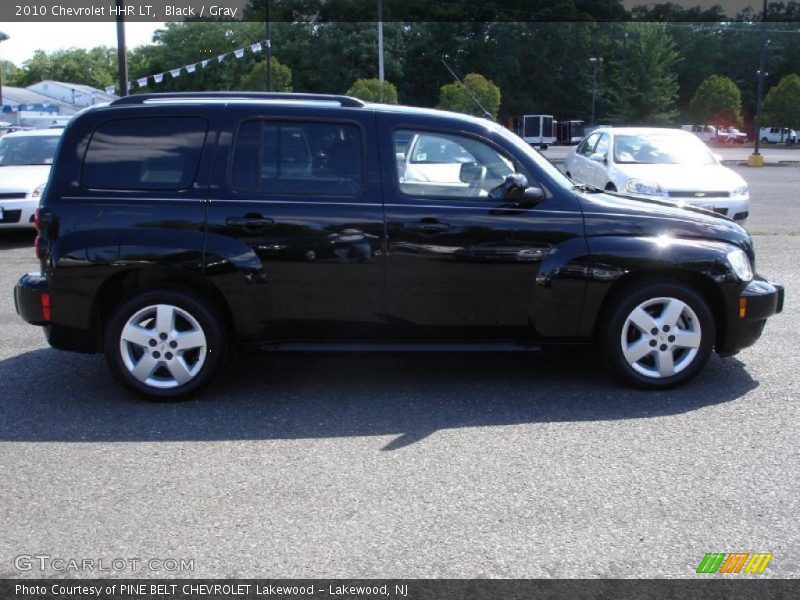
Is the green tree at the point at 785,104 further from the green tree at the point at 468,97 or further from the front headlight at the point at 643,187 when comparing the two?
the front headlight at the point at 643,187

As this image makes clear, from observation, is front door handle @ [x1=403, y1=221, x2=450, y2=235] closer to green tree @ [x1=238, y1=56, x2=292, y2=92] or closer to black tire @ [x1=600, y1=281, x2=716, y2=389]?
black tire @ [x1=600, y1=281, x2=716, y2=389]

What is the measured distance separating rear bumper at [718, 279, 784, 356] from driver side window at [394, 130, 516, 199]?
5.67 ft

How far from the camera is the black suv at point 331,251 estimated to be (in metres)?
5.55

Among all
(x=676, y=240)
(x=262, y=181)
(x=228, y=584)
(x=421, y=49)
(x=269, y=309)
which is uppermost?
(x=421, y=49)

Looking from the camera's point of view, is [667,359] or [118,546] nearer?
[118,546]

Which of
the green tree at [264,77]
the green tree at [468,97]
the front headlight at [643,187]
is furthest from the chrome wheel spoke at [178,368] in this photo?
the green tree at [468,97]

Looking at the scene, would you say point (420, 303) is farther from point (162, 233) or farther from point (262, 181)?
point (162, 233)

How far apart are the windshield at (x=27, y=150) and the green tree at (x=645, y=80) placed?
58.1 metres

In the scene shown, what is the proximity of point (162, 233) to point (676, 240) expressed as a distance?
128 inches

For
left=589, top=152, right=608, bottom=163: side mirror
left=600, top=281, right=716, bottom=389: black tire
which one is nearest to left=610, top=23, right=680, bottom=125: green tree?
left=589, top=152, right=608, bottom=163: side mirror

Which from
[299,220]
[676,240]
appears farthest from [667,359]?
[299,220]

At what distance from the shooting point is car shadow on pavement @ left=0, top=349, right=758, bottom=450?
204 inches

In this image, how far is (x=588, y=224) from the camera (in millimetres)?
5660

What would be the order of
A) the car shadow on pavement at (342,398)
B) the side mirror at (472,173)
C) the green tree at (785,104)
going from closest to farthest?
the car shadow on pavement at (342,398)
the side mirror at (472,173)
the green tree at (785,104)
